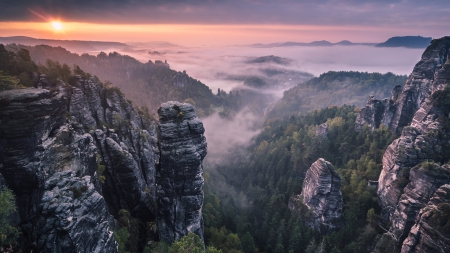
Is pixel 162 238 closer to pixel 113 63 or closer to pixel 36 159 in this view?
pixel 36 159

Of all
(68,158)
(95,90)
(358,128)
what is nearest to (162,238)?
(68,158)

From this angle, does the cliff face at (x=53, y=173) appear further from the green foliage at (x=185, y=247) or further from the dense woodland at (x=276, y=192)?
the green foliage at (x=185, y=247)

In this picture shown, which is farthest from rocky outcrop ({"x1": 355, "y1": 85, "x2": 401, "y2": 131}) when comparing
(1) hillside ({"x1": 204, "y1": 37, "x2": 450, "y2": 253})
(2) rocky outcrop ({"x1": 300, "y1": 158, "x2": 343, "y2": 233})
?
(2) rocky outcrop ({"x1": 300, "y1": 158, "x2": 343, "y2": 233})

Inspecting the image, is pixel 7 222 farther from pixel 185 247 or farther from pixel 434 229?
pixel 434 229

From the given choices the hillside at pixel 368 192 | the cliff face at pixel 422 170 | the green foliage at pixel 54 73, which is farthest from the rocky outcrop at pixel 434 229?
the green foliage at pixel 54 73

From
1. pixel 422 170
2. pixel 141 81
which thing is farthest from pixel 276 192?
pixel 141 81

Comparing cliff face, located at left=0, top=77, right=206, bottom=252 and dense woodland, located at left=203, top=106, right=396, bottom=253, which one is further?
dense woodland, located at left=203, top=106, right=396, bottom=253

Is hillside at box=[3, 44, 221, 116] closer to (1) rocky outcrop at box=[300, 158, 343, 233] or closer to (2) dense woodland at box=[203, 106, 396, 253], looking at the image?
(2) dense woodland at box=[203, 106, 396, 253]
